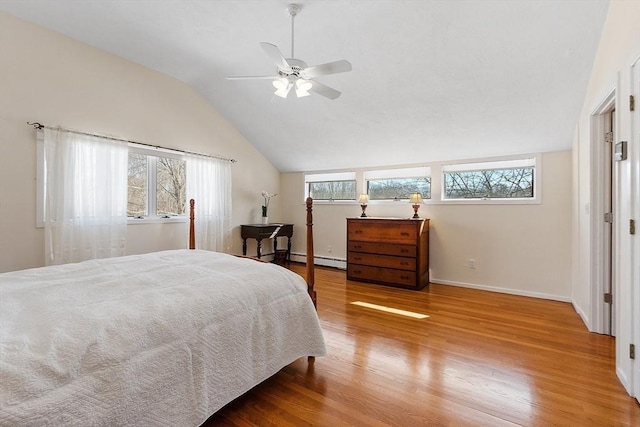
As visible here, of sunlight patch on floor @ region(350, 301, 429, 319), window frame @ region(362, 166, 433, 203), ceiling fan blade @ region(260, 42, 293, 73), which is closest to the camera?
ceiling fan blade @ region(260, 42, 293, 73)

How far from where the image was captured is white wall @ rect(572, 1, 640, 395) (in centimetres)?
177

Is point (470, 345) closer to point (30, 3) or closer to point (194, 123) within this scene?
point (194, 123)

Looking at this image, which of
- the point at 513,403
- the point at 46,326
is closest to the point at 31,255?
the point at 46,326

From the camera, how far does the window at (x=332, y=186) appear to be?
530 cm

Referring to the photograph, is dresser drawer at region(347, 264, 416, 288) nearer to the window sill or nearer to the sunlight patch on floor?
the sunlight patch on floor

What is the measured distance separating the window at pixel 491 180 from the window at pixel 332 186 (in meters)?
1.58

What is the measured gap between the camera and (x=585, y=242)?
9.21 ft

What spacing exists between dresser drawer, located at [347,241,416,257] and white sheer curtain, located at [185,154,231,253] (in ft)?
6.51

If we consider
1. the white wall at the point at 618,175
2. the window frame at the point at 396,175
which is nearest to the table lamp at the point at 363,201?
the window frame at the point at 396,175

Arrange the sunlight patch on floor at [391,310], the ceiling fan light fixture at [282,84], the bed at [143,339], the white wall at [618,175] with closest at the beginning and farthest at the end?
the bed at [143,339]
the white wall at [618,175]
the ceiling fan light fixture at [282,84]
the sunlight patch on floor at [391,310]

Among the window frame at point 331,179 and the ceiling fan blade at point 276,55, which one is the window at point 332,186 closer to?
the window frame at point 331,179

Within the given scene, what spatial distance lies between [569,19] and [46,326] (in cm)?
374

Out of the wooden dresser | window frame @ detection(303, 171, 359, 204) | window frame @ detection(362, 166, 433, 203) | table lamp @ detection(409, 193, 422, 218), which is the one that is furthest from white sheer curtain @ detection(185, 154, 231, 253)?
table lamp @ detection(409, 193, 422, 218)

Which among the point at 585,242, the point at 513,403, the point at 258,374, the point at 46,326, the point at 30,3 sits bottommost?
the point at 513,403
